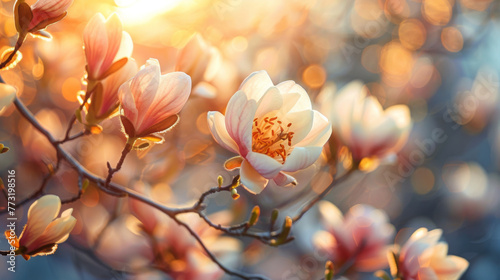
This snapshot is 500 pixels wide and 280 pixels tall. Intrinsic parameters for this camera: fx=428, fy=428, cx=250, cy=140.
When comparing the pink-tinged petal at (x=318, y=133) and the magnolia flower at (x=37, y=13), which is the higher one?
the magnolia flower at (x=37, y=13)

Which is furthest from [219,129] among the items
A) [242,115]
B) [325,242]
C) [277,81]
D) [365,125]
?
[277,81]

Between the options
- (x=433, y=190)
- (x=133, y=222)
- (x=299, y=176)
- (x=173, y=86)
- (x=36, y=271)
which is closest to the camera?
(x=173, y=86)

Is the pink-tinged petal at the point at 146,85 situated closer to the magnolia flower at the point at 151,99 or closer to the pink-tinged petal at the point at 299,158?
the magnolia flower at the point at 151,99

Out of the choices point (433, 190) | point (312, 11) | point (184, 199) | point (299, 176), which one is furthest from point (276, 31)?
point (433, 190)

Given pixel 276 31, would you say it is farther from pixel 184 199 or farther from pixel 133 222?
pixel 133 222

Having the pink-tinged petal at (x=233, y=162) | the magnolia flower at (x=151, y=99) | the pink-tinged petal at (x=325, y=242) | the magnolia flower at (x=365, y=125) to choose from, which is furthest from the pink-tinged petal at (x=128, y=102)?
the pink-tinged petal at (x=325, y=242)

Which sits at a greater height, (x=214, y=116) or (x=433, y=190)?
(x=214, y=116)

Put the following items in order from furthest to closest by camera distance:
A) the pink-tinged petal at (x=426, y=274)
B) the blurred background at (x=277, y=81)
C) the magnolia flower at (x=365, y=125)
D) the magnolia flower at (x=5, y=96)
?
1. the blurred background at (x=277, y=81)
2. the magnolia flower at (x=365, y=125)
3. the pink-tinged petal at (x=426, y=274)
4. the magnolia flower at (x=5, y=96)
